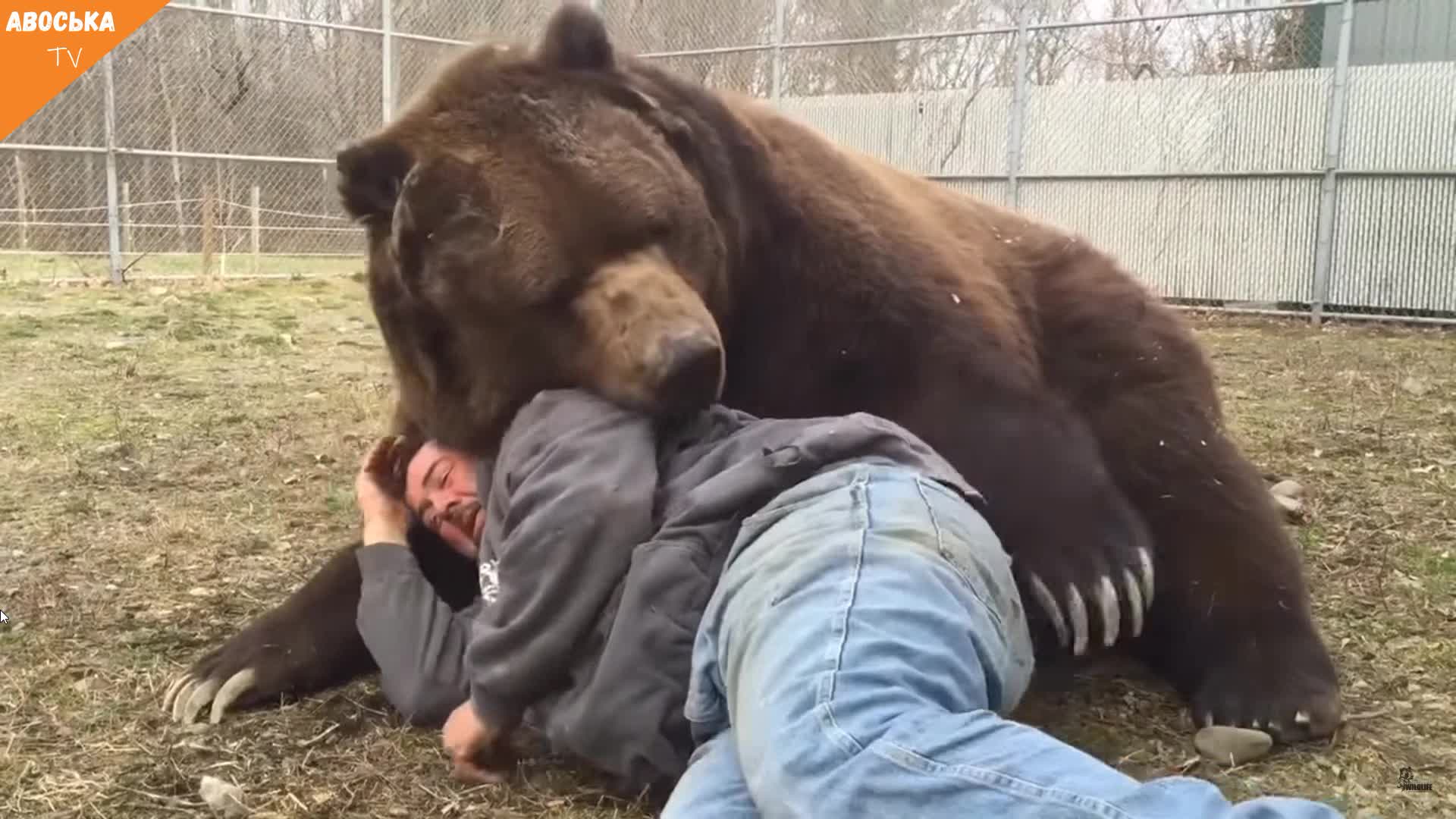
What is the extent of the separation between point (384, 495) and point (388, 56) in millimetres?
9624

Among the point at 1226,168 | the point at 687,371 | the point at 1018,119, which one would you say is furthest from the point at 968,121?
the point at 687,371

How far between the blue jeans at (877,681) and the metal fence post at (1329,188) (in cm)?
884

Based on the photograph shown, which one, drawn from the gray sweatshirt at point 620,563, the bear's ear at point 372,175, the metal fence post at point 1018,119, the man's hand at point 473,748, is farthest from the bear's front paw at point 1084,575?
the metal fence post at point 1018,119

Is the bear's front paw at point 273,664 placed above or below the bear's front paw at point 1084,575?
below

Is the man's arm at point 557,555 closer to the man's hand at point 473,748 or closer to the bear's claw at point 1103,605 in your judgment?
the man's hand at point 473,748

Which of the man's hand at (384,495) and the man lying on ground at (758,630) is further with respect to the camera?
the man's hand at (384,495)

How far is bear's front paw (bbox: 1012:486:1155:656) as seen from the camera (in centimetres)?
222

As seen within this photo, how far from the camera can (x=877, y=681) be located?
134cm

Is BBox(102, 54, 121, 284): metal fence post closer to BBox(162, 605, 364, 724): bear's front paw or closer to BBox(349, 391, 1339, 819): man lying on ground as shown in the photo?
BBox(162, 605, 364, 724): bear's front paw

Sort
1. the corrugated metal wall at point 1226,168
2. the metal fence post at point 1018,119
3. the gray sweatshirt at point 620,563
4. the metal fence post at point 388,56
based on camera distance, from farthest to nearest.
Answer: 1. the metal fence post at point 388,56
2. the metal fence post at point 1018,119
3. the corrugated metal wall at point 1226,168
4. the gray sweatshirt at point 620,563

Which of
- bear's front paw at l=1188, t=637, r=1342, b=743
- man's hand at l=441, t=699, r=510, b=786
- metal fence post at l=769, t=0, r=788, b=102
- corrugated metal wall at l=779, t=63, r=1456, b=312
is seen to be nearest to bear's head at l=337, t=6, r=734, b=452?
man's hand at l=441, t=699, r=510, b=786

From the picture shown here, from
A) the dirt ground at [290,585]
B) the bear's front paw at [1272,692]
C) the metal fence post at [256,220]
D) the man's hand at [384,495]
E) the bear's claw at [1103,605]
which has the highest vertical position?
the metal fence post at [256,220]

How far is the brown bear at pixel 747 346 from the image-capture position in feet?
6.92

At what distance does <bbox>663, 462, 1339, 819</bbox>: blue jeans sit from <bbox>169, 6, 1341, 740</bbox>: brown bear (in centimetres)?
46
